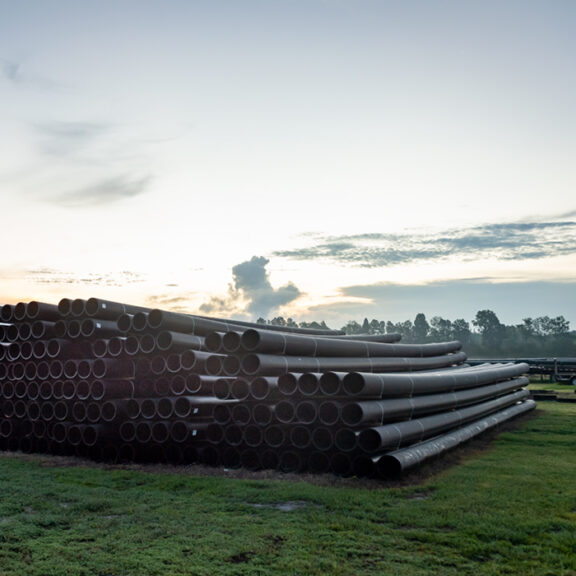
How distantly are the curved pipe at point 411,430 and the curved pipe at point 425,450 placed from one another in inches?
7.4

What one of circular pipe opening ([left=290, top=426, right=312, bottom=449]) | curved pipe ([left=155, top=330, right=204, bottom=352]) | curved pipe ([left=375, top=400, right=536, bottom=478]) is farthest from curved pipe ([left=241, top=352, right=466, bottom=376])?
curved pipe ([left=375, top=400, right=536, bottom=478])

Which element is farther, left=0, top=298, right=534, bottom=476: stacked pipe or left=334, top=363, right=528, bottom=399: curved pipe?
left=0, top=298, right=534, bottom=476: stacked pipe

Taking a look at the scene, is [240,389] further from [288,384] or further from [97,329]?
[97,329]

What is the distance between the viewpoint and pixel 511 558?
7789mm

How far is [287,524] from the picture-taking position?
9195mm

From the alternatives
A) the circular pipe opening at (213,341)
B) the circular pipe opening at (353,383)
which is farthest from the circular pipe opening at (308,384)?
the circular pipe opening at (213,341)

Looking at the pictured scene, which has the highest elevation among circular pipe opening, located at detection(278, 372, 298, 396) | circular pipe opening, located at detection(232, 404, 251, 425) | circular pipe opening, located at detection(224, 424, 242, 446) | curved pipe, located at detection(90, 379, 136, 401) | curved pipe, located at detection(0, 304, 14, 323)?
curved pipe, located at detection(0, 304, 14, 323)

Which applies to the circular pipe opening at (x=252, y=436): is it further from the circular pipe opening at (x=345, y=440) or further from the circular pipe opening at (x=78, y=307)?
the circular pipe opening at (x=78, y=307)

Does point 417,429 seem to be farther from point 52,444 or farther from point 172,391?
point 52,444

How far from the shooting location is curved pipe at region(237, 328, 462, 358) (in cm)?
1404

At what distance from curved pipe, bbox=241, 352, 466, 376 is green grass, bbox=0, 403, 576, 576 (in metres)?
2.68

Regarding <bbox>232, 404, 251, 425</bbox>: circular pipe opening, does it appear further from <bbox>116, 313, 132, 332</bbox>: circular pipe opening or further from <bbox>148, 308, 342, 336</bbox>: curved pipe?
<bbox>116, 313, 132, 332</bbox>: circular pipe opening

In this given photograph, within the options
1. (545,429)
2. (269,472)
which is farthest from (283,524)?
(545,429)

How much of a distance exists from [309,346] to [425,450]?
4226 mm
